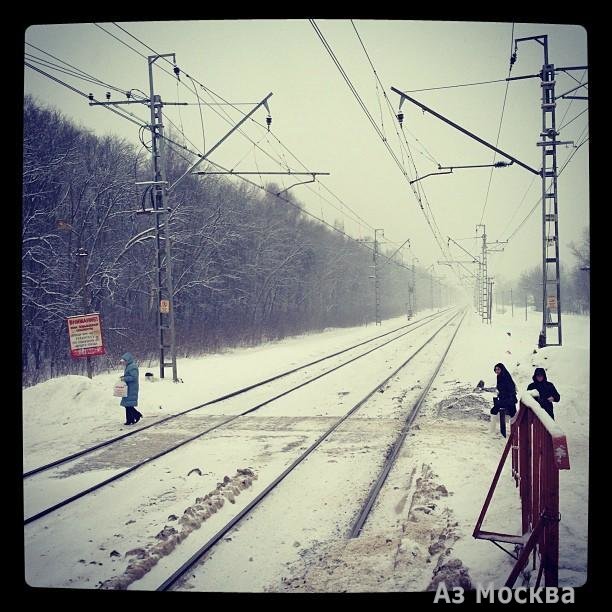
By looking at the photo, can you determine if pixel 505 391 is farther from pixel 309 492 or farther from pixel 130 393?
pixel 130 393

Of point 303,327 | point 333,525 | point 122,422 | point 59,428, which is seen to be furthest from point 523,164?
point 303,327

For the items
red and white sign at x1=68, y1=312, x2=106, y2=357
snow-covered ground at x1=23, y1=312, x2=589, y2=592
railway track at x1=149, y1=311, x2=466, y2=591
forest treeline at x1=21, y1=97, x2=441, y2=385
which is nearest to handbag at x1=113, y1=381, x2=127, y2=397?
snow-covered ground at x1=23, y1=312, x2=589, y2=592

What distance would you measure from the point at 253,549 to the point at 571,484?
13.5 feet

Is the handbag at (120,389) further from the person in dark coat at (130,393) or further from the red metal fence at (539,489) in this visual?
the red metal fence at (539,489)

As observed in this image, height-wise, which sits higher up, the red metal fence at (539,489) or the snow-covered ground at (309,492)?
the red metal fence at (539,489)

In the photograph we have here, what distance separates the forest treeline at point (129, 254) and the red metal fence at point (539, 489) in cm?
1102

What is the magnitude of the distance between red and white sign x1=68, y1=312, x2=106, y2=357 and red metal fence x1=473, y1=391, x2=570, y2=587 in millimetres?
11910

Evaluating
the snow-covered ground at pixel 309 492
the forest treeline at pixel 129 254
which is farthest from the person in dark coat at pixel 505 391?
the forest treeline at pixel 129 254

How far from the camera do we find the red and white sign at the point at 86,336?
14133 millimetres

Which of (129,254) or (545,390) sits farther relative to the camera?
(129,254)

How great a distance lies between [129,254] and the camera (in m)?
25.2

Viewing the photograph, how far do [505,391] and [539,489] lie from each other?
4.59 metres

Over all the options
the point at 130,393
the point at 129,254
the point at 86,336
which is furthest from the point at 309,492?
the point at 129,254

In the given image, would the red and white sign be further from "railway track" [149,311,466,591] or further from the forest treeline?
"railway track" [149,311,466,591]
